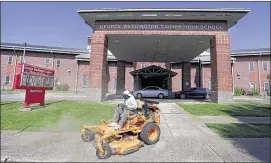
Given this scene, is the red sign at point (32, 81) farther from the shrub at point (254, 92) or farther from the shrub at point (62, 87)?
the shrub at point (254, 92)

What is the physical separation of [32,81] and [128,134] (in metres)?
8.34

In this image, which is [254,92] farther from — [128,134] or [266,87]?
[128,134]

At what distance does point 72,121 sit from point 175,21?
475 inches

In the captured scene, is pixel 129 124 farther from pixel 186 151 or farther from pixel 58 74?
pixel 58 74

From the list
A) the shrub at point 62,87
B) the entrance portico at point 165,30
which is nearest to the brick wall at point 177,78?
the entrance portico at point 165,30

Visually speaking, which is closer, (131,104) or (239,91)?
(131,104)

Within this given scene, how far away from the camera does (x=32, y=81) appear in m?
10.4

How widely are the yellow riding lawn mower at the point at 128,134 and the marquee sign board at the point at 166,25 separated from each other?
1093cm

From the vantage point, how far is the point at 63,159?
3.94m

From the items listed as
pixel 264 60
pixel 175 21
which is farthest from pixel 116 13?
pixel 264 60

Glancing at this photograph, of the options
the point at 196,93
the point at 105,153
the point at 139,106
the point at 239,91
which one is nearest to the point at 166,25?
the point at 139,106

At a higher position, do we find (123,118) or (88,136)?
(123,118)

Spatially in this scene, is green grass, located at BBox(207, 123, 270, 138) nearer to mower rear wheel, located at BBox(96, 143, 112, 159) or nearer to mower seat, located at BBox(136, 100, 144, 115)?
mower seat, located at BBox(136, 100, 144, 115)

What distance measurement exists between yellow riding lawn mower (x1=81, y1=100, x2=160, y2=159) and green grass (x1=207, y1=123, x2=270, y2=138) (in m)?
2.64
